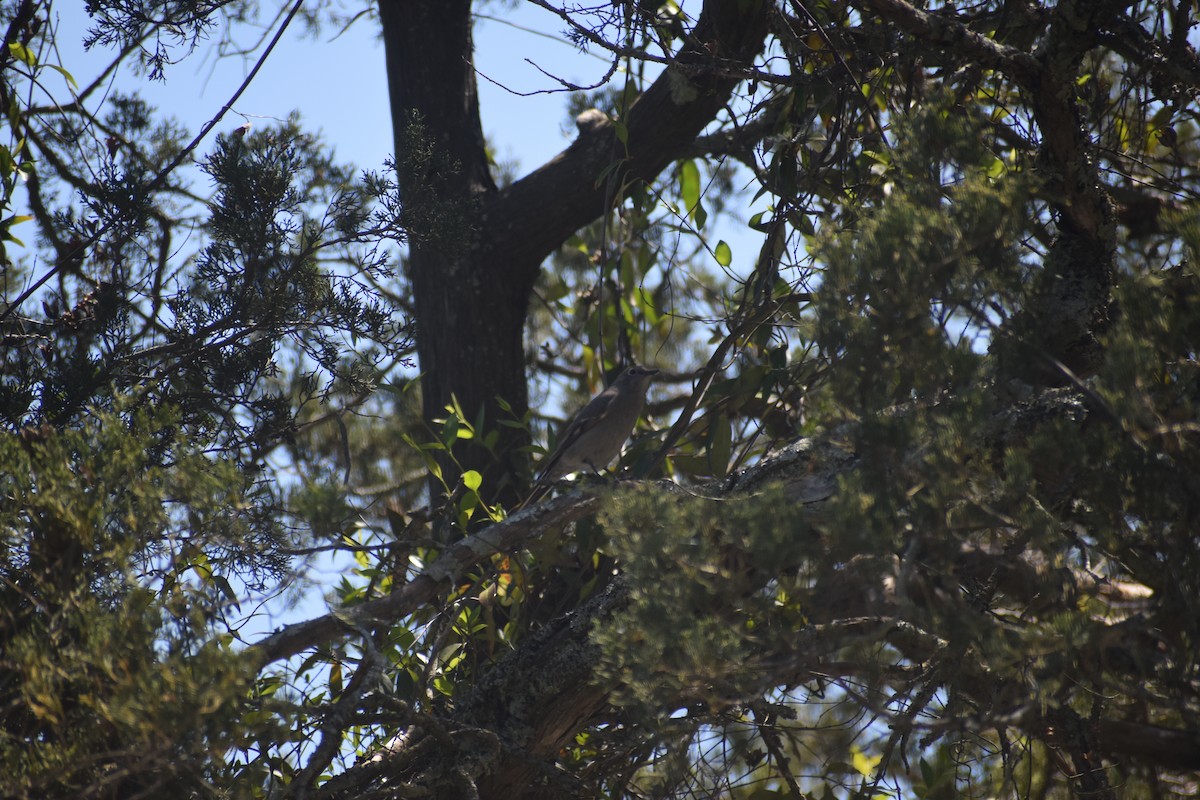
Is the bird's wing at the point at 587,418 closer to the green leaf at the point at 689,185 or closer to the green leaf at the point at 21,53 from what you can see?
the green leaf at the point at 689,185

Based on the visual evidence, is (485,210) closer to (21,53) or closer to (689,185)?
(689,185)

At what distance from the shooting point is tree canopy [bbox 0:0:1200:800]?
6.46 feet

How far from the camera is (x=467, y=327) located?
16.7 feet

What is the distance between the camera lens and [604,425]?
19.9 feet

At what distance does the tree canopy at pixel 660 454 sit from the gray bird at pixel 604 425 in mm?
302

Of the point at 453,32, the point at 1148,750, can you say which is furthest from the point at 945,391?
the point at 453,32

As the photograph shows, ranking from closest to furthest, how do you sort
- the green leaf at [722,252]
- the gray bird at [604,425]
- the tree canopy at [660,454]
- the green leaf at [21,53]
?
the tree canopy at [660,454]
the green leaf at [21,53]
the green leaf at [722,252]
the gray bird at [604,425]

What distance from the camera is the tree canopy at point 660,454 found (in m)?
1.97

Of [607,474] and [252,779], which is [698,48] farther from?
[252,779]

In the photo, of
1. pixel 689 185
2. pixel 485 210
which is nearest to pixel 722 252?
pixel 689 185

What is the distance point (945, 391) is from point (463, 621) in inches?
93.7

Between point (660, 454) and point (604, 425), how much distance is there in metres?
2.16

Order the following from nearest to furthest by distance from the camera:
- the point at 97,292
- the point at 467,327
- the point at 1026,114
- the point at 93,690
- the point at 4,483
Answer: the point at 93,690, the point at 4,483, the point at 97,292, the point at 1026,114, the point at 467,327

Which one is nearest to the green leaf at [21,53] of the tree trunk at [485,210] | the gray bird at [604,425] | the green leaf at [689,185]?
the tree trunk at [485,210]
